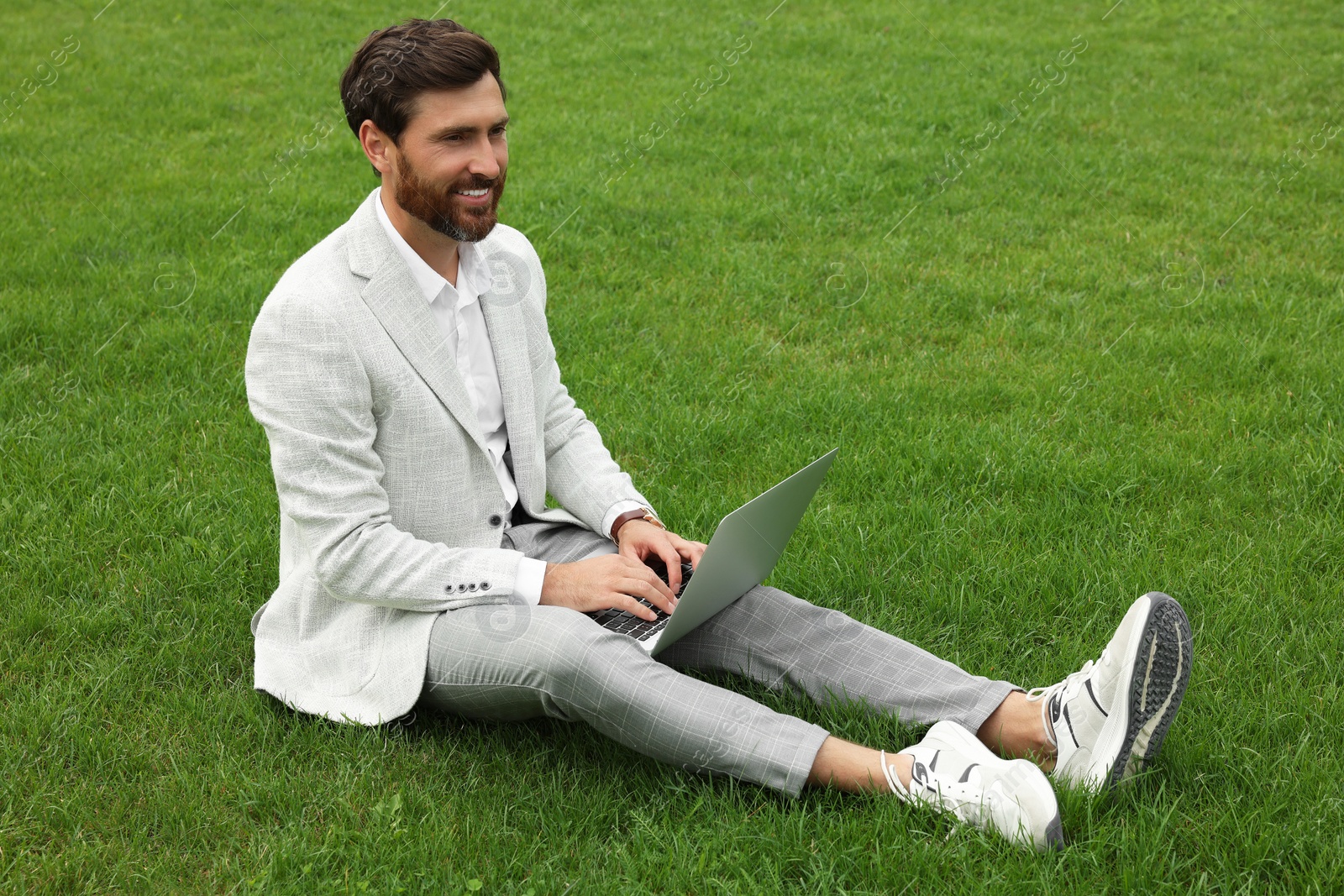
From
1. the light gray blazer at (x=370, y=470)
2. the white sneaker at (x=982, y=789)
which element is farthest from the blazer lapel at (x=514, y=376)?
the white sneaker at (x=982, y=789)

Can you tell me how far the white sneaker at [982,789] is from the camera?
8.30 feet

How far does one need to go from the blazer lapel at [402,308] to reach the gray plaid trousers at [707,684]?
0.53 m

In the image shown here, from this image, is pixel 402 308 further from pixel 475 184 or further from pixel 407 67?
pixel 407 67

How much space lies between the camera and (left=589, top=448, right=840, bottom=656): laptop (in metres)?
2.62

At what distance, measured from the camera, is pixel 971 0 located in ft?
37.2

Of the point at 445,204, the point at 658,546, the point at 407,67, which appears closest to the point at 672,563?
the point at 658,546

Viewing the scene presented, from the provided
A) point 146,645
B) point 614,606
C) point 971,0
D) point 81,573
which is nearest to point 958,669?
point 614,606

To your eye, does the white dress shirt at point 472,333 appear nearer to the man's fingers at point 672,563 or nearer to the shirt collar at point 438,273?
the shirt collar at point 438,273

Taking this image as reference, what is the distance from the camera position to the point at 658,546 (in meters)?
3.14

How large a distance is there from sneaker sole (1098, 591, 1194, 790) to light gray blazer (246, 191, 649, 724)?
140 cm

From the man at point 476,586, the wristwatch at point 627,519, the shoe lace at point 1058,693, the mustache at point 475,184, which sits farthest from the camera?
the wristwatch at point 627,519

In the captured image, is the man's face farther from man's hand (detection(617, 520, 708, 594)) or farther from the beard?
man's hand (detection(617, 520, 708, 594))

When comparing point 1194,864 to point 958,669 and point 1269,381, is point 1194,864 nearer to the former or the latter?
point 958,669

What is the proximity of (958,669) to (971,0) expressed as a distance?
9829 mm
